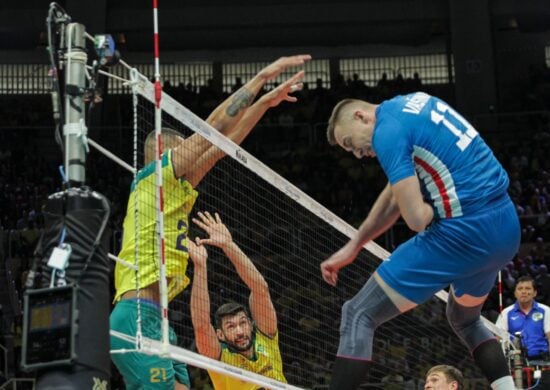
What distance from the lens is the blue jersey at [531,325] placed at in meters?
13.4

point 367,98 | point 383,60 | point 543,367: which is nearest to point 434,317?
point 543,367

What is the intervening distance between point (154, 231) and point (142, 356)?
0.87 metres

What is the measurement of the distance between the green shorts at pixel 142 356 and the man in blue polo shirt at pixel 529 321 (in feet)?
24.1

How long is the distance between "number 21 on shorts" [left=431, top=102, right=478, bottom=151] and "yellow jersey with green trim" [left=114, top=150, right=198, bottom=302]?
191cm

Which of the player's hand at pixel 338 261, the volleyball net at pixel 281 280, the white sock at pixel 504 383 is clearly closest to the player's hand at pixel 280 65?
the volleyball net at pixel 281 280

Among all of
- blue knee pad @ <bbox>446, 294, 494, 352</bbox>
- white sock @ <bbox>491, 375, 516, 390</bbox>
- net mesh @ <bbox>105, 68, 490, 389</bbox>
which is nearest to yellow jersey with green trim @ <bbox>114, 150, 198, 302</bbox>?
blue knee pad @ <bbox>446, 294, 494, 352</bbox>

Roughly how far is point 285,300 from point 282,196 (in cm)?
252

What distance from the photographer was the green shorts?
267 inches

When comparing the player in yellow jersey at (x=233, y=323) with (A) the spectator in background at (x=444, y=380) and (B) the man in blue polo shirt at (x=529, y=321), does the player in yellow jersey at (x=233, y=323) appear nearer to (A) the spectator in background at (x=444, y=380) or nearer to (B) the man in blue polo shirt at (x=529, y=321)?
(A) the spectator in background at (x=444, y=380)

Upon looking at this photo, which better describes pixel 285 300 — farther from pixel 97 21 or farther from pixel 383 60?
pixel 383 60

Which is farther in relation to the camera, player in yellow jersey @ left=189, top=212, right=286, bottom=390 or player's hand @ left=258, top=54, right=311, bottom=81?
player in yellow jersey @ left=189, top=212, right=286, bottom=390

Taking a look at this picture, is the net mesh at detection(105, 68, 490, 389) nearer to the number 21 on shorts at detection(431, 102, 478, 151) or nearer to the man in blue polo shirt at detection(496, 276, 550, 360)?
the man in blue polo shirt at detection(496, 276, 550, 360)

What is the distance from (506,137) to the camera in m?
27.5

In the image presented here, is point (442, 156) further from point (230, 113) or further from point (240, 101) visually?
point (230, 113)
